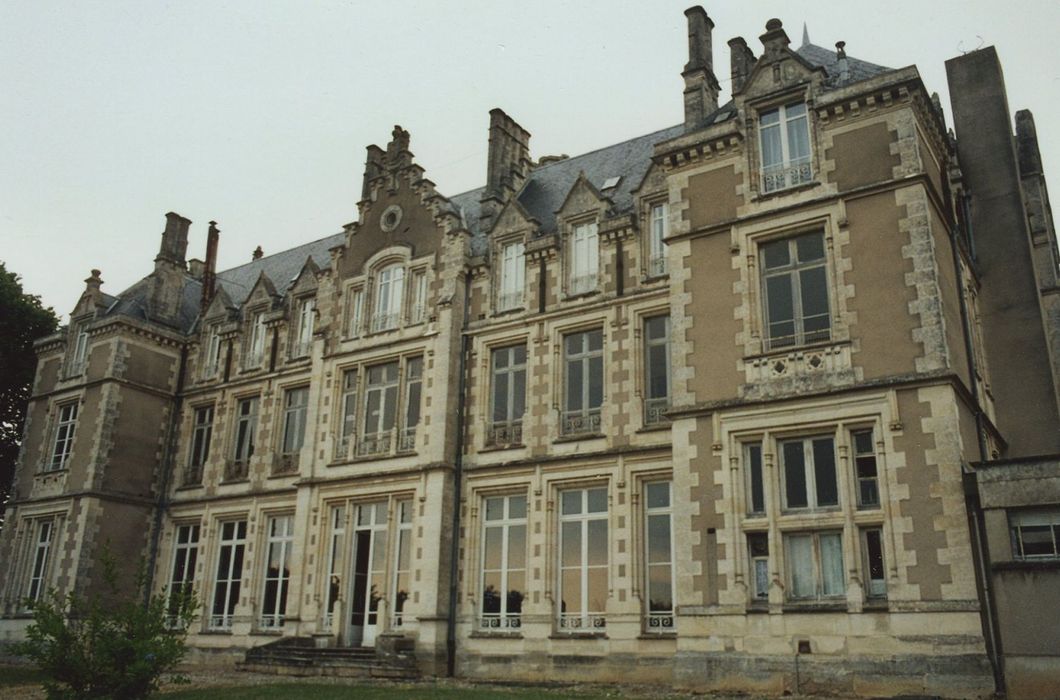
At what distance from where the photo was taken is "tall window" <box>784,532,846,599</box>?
1470 cm

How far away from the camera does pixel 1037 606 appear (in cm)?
1323

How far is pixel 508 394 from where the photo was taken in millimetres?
21844

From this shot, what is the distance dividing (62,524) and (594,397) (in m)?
16.7

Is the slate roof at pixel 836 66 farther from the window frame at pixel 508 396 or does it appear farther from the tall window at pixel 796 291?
the window frame at pixel 508 396

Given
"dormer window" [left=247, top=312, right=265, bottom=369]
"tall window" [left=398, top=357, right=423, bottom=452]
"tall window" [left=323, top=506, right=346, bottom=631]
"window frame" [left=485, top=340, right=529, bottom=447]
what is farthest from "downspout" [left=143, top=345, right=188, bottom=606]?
"window frame" [left=485, top=340, right=529, bottom=447]

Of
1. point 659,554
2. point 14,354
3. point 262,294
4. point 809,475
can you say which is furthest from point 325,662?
point 14,354

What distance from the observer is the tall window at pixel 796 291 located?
1606 centimetres

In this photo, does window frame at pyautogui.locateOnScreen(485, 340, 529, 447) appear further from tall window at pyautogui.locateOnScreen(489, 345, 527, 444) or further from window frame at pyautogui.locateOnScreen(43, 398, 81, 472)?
window frame at pyautogui.locateOnScreen(43, 398, 81, 472)

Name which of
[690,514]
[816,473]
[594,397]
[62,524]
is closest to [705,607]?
[690,514]

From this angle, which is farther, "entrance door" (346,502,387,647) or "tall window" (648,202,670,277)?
"entrance door" (346,502,387,647)

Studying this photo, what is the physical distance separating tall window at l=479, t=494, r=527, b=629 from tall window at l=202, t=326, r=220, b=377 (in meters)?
11.9

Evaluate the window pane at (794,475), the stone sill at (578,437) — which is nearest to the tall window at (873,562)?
the window pane at (794,475)

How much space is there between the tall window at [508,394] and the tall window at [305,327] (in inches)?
279

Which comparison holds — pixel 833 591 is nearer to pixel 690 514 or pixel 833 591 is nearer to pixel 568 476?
pixel 690 514
